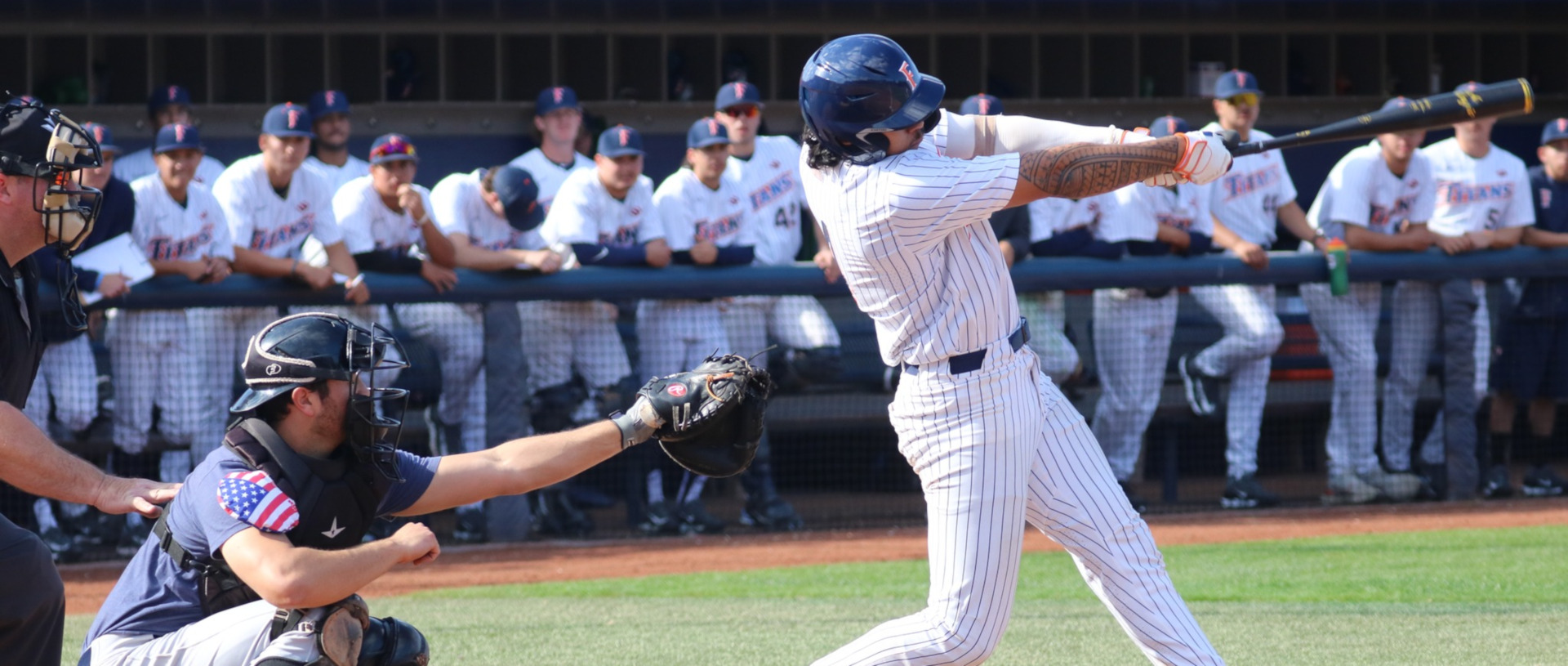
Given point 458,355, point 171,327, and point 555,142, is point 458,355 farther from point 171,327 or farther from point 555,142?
point 555,142

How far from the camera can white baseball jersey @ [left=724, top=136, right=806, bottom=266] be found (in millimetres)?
7977

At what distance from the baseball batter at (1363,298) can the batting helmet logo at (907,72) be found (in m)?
5.03

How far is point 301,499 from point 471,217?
15.1ft

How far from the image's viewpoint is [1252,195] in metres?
8.05

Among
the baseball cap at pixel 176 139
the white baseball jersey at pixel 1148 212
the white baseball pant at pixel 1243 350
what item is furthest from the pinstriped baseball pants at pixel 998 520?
the baseball cap at pixel 176 139

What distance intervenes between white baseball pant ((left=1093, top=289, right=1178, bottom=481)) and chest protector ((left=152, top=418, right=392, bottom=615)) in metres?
5.10

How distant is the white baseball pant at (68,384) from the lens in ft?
22.0

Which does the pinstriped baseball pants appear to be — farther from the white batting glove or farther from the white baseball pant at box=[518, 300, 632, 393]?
the white baseball pant at box=[518, 300, 632, 393]

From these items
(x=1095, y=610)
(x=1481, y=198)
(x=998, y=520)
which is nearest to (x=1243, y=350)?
(x=1481, y=198)

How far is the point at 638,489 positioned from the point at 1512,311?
434cm

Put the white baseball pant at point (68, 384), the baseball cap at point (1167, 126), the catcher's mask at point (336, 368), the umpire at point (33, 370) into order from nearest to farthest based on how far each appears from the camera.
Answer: the catcher's mask at point (336, 368) < the umpire at point (33, 370) < the baseball cap at point (1167, 126) < the white baseball pant at point (68, 384)

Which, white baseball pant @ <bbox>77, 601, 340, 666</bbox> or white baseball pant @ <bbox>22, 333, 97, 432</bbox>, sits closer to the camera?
white baseball pant @ <bbox>77, 601, 340, 666</bbox>

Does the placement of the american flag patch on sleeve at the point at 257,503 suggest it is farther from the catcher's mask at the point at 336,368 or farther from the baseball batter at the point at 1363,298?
the baseball batter at the point at 1363,298

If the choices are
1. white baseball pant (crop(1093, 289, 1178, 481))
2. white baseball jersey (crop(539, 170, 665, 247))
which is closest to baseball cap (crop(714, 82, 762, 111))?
white baseball jersey (crop(539, 170, 665, 247))
